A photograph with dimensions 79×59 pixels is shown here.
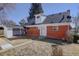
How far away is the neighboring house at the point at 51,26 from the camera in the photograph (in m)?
3.02

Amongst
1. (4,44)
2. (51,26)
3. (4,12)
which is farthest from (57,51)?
(4,12)

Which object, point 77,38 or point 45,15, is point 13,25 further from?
point 77,38

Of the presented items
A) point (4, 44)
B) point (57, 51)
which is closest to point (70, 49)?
point (57, 51)

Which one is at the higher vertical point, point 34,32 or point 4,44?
point 34,32

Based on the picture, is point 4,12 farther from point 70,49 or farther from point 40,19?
point 70,49

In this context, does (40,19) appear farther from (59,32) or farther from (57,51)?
(57,51)

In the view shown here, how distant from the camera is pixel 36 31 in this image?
3.05 m

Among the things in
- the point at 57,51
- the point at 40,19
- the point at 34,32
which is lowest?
the point at 57,51

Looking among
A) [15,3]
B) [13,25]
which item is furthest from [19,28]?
[15,3]

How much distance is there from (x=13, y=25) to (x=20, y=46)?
22 centimetres

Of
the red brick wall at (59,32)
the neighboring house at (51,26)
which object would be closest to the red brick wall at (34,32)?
the neighboring house at (51,26)

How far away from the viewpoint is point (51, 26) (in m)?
3.04

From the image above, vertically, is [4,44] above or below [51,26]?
below

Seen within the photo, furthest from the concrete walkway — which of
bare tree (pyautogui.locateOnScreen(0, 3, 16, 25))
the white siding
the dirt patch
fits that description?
the dirt patch
